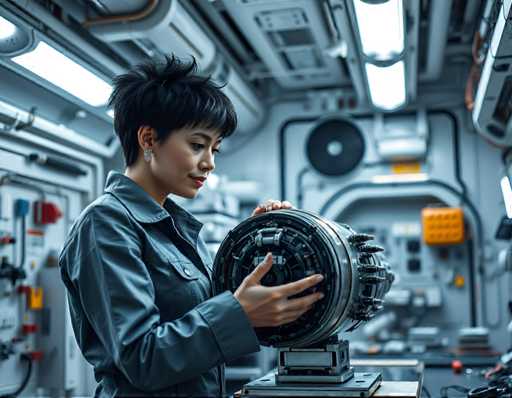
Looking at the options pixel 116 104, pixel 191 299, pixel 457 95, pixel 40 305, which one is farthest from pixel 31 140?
pixel 457 95

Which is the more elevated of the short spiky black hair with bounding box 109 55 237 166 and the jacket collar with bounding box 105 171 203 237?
the short spiky black hair with bounding box 109 55 237 166

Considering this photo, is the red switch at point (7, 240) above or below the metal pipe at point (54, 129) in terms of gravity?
below

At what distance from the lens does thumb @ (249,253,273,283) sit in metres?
1.37

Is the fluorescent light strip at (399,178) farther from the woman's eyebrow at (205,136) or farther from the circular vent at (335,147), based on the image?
the woman's eyebrow at (205,136)

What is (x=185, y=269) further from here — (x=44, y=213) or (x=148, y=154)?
(x=44, y=213)

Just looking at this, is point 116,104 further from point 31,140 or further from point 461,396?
point 31,140

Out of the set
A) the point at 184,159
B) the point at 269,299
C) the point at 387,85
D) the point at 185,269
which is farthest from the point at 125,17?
the point at 269,299

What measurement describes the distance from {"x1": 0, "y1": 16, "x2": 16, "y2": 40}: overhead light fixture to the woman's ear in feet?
5.82

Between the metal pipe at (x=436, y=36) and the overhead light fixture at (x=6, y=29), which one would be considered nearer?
the overhead light fixture at (x=6, y=29)

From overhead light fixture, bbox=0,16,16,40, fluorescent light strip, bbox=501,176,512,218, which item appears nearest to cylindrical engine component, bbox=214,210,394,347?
fluorescent light strip, bbox=501,176,512,218

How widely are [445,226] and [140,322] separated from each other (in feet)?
14.2

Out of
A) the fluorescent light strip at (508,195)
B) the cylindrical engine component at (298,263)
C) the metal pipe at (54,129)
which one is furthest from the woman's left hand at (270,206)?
the metal pipe at (54,129)

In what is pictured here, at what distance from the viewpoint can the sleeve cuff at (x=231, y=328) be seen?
1330 mm

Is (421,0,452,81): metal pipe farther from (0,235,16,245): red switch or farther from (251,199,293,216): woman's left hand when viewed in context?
(0,235,16,245): red switch
